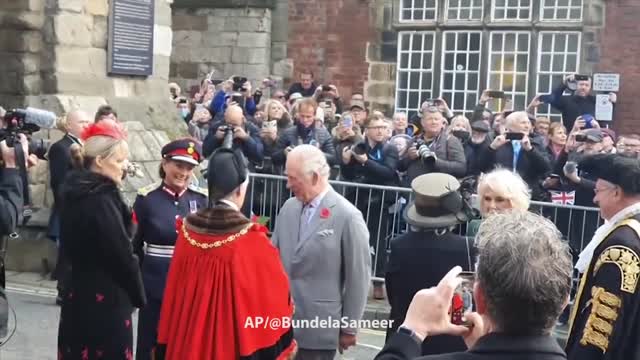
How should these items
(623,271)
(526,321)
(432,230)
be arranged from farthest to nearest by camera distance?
(432,230) < (623,271) < (526,321)

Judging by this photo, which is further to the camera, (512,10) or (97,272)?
(512,10)

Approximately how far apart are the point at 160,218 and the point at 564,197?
5171mm

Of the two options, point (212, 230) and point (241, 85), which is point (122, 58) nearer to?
point (241, 85)

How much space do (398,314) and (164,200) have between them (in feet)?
6.11

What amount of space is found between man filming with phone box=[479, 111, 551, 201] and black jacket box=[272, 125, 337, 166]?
5.71 feet

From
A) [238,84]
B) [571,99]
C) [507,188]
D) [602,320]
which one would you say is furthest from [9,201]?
[571,99]

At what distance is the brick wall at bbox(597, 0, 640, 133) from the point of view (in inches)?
687

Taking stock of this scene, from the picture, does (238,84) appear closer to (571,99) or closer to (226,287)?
(571,99)

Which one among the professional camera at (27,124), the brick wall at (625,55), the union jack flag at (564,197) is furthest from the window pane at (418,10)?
the professional camera at (27,124)

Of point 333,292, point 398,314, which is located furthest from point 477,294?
point 333,292

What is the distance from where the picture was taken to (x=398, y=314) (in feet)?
17.5

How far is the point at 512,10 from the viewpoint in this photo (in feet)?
62.3

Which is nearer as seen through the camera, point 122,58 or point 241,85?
point 122,58

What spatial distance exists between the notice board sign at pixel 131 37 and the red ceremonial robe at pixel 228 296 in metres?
7.13
